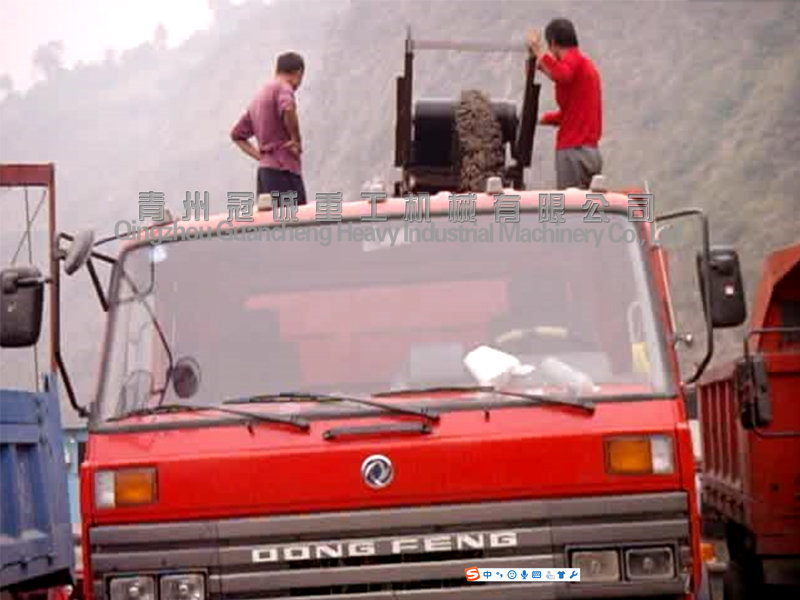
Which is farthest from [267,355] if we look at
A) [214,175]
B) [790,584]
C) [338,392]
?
[214,175]

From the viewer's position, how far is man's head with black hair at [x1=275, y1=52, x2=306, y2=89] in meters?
9.02

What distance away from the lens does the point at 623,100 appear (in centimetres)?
5988

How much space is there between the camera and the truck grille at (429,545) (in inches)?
217

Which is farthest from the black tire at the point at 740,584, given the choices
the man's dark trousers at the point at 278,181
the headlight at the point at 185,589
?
the headlight at the point at 185,589

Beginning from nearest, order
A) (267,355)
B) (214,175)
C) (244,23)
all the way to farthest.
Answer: (267,355), (214,175), (244,23)

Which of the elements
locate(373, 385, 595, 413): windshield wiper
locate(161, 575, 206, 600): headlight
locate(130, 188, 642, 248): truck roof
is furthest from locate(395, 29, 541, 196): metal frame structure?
locate(161, 575, 206, 600): headlight

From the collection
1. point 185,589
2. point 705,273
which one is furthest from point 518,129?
point 185,589

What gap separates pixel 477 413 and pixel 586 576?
693 millimetres

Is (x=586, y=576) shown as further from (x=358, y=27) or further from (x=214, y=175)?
(x=214, y=175)

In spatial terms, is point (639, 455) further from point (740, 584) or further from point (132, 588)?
point (740, 584)

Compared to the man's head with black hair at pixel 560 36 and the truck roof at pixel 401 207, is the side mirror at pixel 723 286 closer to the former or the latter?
the truck roof at pixel 401 207

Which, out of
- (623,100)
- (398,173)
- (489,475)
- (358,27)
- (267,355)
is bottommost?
(489,475)

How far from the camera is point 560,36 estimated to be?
8312 millimetres

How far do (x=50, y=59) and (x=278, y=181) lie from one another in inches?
6038
